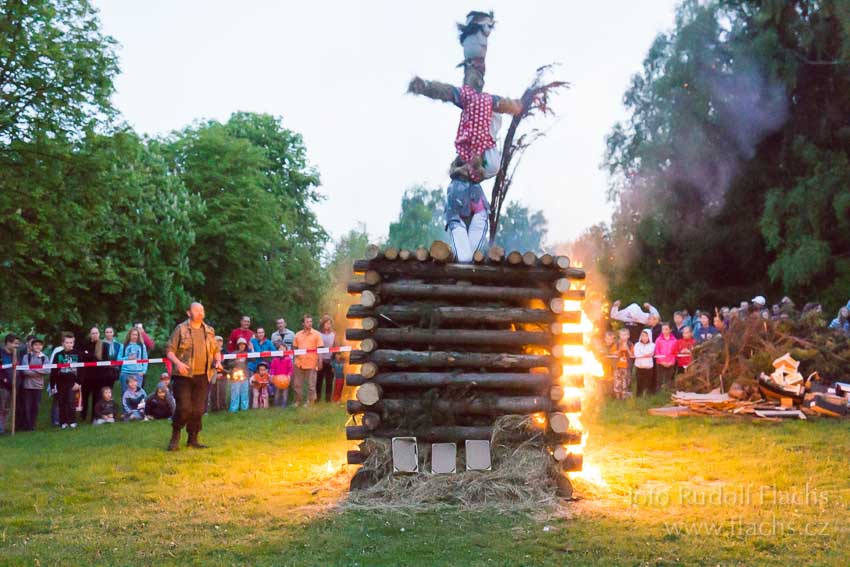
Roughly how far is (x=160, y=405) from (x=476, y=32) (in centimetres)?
910

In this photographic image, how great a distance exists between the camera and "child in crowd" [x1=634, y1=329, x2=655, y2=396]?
17453 mm

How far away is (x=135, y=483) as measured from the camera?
30.3 feet

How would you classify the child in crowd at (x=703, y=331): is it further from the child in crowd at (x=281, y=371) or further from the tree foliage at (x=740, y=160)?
the tree foliage at (x=740, y=160)

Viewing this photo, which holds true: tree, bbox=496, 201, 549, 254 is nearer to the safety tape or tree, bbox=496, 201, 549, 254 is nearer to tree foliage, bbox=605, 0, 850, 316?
tree foliage, bbox=605, 0, 850, 316

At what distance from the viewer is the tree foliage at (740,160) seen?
26.5 meters

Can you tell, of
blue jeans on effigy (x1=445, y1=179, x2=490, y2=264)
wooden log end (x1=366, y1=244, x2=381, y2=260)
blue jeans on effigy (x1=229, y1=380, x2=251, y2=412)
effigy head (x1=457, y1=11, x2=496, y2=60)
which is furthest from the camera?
blue jeans on effigy (x1=229, y1=380, x2=251, y2=412)

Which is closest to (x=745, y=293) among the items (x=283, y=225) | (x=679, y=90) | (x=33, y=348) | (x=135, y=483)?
(x=679, y=90)

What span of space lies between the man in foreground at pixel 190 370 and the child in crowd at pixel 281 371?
18.2ft

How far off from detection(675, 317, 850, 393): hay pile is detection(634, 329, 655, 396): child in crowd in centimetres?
85

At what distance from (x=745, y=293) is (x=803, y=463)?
68.0 feet

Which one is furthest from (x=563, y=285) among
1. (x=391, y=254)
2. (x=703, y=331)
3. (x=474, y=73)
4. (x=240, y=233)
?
(x=240, y=233)

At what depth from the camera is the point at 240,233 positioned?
99.7ft

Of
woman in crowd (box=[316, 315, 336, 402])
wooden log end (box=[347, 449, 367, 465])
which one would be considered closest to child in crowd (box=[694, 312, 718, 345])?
woman in crowd (box=[316, 315, 336, 402])

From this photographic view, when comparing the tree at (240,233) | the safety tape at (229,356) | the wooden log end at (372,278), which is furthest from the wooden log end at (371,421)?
the tree at (240,233)
